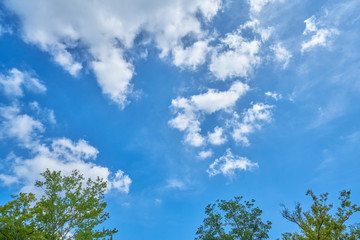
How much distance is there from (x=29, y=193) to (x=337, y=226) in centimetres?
2329

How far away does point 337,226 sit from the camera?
1334cm

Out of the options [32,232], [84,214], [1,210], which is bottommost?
[32,232]

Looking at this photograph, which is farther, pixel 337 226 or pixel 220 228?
pixel 220 228

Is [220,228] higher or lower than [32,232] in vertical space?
higher

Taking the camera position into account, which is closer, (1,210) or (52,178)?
(1,210)

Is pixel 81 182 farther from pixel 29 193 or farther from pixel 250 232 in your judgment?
pixel 250 232

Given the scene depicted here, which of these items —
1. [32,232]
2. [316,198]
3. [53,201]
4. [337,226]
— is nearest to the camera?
[337,226]

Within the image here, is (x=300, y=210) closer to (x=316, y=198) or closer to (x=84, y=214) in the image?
Result: (x=316, y=198)

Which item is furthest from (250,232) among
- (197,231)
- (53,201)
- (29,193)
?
(29,193)

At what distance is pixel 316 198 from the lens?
14.6m

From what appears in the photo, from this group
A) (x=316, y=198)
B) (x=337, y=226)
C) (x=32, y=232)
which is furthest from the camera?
(x=32, y=232)

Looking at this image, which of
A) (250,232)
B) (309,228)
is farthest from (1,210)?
(250,232)

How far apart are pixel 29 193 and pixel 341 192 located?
24.0 metres

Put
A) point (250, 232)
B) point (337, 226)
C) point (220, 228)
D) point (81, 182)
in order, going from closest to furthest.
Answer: point (337, 226), point (81, 182), point (250, 232), point (220, 228)
